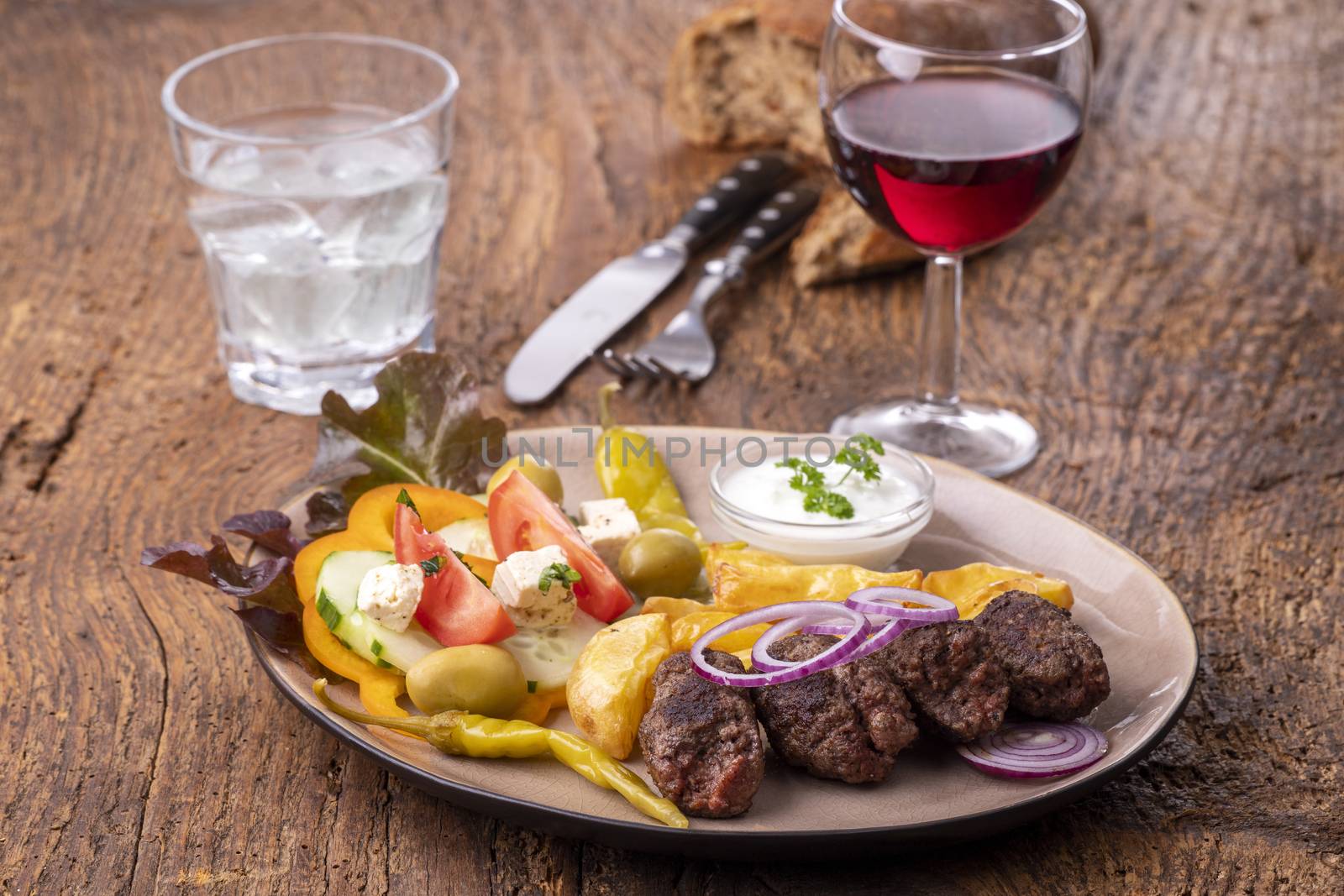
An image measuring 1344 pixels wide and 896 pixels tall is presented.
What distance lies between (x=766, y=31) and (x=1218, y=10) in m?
2.40

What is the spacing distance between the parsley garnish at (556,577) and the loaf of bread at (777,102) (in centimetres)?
190

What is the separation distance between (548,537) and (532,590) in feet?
0.78

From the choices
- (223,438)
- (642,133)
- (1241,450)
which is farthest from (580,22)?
(1241,450)

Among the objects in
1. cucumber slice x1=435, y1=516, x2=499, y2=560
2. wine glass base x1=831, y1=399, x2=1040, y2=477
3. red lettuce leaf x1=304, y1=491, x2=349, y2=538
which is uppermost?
cucumber slice x1=435, y1=516, x2=499, y2=560

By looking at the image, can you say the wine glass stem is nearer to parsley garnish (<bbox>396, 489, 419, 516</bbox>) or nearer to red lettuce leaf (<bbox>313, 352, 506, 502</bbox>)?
red lettuce leaf (<bbox>313, 352, 506, 502</bbox>)

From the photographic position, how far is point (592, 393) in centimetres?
356

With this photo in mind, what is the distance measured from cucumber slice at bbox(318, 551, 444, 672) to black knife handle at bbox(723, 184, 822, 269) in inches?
70.6

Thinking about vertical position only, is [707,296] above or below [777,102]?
below

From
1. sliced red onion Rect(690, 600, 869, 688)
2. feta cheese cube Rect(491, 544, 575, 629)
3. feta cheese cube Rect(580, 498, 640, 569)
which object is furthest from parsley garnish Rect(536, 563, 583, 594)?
feta cheese cube Rect(580, 498, 640, 569)

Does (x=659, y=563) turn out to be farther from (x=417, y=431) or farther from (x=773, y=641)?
(x=417, y=431)

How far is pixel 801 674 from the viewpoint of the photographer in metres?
2.09

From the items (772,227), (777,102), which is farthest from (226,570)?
(777,102)

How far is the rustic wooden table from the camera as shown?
2.17 m

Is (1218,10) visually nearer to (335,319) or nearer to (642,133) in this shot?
(642,133)
